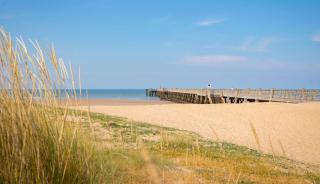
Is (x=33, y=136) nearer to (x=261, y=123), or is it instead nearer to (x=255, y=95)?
(x=261, y=123)

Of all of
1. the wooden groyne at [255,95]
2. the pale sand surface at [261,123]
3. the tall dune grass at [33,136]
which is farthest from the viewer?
the wooden groyne at [255,95]

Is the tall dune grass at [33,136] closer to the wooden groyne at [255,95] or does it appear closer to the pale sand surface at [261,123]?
the pale sand surface at [261,123]

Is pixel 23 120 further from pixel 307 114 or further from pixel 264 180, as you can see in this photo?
pixel 307 114

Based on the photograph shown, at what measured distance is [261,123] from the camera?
18406mm

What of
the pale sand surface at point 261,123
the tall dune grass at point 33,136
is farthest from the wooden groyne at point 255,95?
the tall dune grass at point 33,136

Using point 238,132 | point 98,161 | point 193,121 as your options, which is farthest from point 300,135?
point 98,161

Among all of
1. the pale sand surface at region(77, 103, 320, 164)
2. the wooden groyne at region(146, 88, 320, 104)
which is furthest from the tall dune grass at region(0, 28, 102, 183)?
the wooden groyne at region(146, 88, 320, 104)

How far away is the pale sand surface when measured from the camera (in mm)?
12945

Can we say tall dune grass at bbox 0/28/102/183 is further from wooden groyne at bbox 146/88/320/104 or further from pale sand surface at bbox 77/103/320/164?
wooden groyne at bbox 146/88/320/104

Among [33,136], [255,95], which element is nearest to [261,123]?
[255,95]

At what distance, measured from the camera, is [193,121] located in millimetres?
17859

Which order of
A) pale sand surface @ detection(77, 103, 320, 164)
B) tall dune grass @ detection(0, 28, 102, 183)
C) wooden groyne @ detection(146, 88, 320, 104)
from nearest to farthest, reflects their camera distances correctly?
tall dune grass @ detection(0, 28, 102, 183), pale sand surface @ detection(77, 103, 320, 164), wooden groyne @ detection(146, 88, 320, 104)

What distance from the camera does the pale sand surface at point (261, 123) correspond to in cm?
1295

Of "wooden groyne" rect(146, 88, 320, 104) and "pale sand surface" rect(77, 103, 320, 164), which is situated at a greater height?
"wooden groyne" rect(146, 88, 320, 104)
